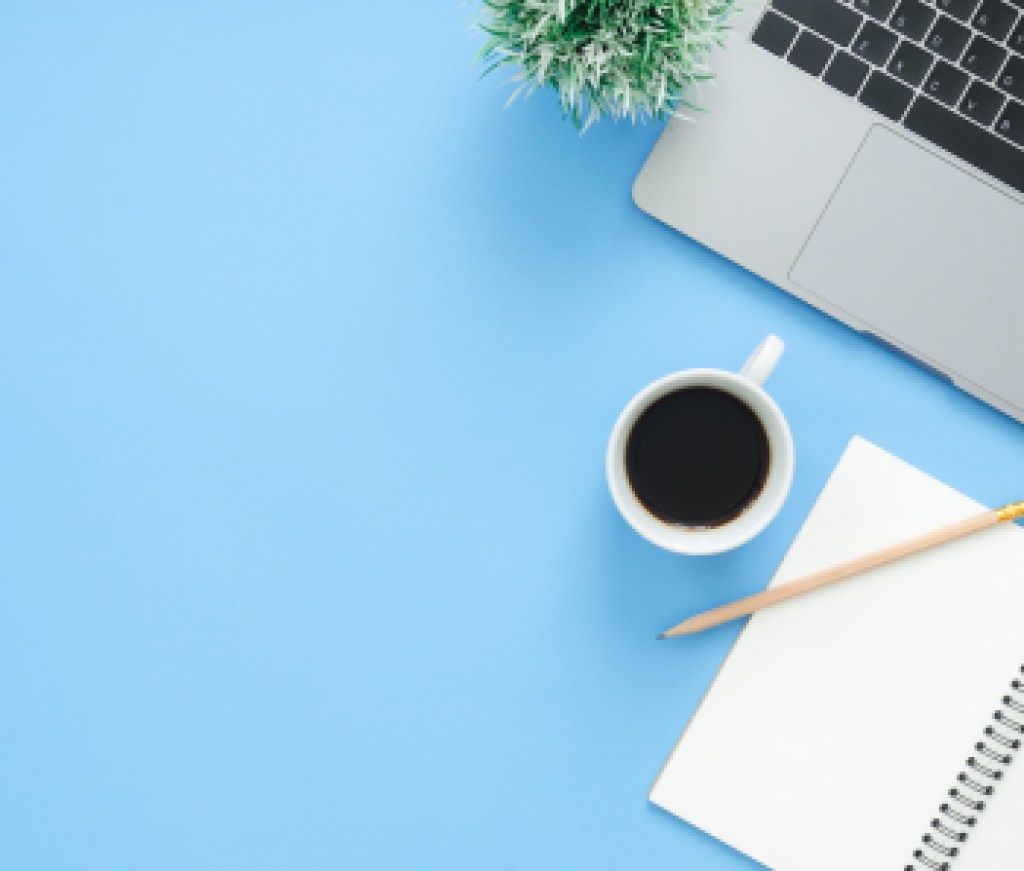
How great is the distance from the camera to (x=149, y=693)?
2.40ft

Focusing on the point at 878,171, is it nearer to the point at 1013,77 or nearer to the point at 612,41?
the point at 1013,77

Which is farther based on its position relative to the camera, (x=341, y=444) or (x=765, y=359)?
(x=341, y=444)

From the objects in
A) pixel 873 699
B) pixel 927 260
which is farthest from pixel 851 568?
pixel 927 260

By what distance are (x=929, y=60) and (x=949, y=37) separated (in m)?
0.02

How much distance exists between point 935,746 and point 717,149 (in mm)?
440

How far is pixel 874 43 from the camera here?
65 cm

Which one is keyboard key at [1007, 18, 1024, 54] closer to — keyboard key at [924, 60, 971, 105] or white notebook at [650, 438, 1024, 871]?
keyboard key at [924, 60, 971, 105]

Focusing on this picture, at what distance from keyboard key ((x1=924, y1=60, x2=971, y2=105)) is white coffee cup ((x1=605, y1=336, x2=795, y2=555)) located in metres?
0.20

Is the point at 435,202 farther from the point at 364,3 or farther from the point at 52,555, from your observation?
the point at 52,555

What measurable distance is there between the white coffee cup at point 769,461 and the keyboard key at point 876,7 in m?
0.23

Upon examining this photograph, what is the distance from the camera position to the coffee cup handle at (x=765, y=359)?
0.61m

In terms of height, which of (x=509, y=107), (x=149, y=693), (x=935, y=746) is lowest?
(x=149, y=693)

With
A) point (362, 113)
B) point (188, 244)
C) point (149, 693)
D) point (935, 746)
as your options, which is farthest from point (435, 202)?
point (935, 746)

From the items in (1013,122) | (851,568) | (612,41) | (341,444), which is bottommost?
(341,444)
